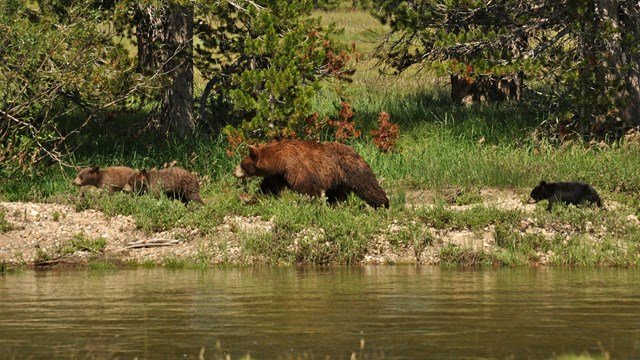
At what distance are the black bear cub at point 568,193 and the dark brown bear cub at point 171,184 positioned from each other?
534 cm

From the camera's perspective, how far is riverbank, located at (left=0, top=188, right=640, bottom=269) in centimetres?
1680

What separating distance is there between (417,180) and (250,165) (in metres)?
3.29

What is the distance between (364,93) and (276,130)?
9578 mm

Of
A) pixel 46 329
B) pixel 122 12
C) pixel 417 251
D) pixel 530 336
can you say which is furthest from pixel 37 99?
pixel 530 336

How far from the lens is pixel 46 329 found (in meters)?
10.6

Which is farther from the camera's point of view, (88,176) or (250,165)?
(88,176)

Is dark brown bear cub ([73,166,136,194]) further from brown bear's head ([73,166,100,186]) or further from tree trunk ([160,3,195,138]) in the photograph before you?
tree trunk ([160,3,195,138])

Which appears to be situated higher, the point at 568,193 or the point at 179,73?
the point at 179,73

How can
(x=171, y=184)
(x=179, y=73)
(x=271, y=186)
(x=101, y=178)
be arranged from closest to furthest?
(x=271, y=186), (x=171, y=184), (x=101, y=178), (x=179, y=73)

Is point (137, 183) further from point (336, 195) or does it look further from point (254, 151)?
point (336, 195)

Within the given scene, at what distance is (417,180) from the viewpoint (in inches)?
821

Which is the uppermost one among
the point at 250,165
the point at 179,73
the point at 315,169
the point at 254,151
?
the point at 179,73

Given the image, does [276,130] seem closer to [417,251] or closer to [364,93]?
[417,251]

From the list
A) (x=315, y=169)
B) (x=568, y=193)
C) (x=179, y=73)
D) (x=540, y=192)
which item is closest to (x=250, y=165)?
(x=315, y=169)
